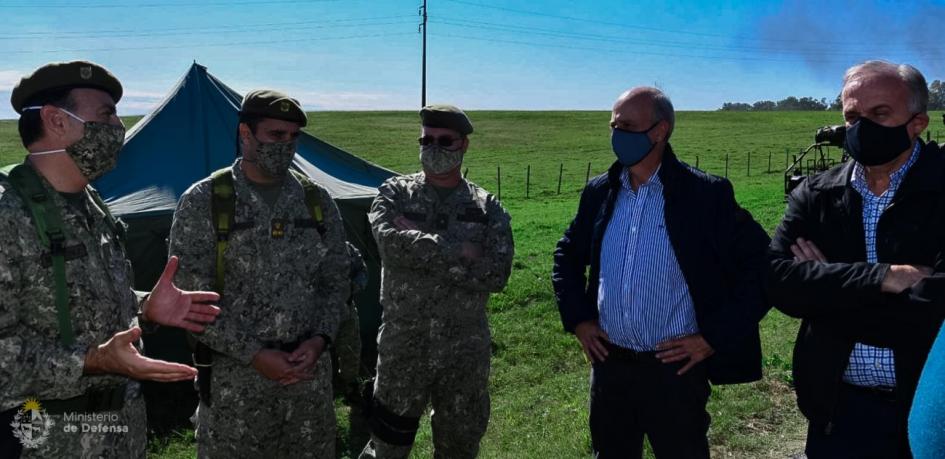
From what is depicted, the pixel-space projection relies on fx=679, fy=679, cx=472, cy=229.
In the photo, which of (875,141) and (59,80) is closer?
(59,80)

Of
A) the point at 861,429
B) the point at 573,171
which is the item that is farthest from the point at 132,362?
the point at 573,171

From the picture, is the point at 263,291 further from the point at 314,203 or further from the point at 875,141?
the point at 875,141

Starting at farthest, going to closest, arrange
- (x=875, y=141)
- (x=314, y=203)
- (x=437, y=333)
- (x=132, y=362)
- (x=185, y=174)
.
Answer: (x=185, y=174)
(x=437, y=333)
(x=314, y=203)
(x=875, y=141)
(x=132, y=362)

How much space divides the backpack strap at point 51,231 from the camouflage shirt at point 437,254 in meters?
1.71

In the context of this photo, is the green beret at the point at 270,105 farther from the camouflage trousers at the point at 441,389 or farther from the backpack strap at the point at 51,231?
the camouflage trousers at the point at 441,389

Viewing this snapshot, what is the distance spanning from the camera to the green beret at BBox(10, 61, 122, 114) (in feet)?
8.46

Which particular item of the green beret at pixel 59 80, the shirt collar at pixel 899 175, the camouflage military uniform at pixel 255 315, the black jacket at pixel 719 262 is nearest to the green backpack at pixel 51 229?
the green beret at pixel 59 80

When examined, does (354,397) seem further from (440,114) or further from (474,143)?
(474,143)

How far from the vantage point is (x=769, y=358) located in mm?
6348

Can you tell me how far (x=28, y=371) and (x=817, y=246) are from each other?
3204mm

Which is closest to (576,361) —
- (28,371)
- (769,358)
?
(769,358)

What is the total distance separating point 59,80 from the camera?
8.63 ft

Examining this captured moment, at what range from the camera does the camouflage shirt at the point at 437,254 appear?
3.80 m

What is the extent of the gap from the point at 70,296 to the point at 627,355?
96.1 inches
